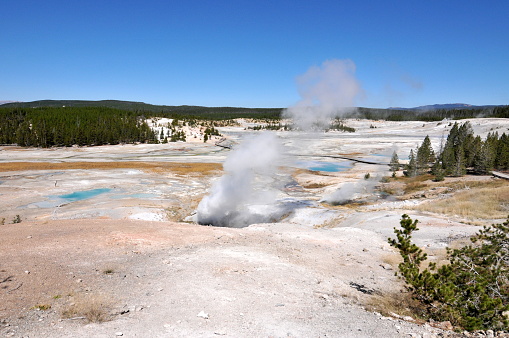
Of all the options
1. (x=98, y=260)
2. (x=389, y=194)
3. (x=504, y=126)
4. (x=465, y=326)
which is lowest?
(x=389, y=194)

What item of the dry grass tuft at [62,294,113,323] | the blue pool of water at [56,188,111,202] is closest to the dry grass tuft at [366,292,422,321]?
the dry grass tuft at [62,294,113,323]

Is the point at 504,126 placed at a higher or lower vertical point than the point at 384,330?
higher

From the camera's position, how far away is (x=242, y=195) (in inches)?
1234

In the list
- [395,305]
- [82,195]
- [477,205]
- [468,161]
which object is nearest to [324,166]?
[468,161]

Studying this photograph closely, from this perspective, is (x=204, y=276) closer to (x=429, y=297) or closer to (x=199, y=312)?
(x=199, y=312)

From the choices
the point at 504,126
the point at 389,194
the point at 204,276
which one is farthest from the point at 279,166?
the point at 504,126

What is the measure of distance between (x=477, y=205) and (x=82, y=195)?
3593 cm

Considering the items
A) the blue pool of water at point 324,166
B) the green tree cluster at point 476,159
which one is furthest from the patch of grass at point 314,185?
the green tree cluster at point 476,159

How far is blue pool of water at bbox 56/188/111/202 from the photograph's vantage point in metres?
31.3

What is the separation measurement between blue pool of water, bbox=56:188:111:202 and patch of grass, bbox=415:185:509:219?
30.9 m

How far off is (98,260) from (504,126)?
125650 mm

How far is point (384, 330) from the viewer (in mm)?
7113

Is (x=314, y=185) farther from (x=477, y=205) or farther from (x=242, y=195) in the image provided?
(x=477, y=205)

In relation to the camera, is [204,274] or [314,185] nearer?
[204,274]
